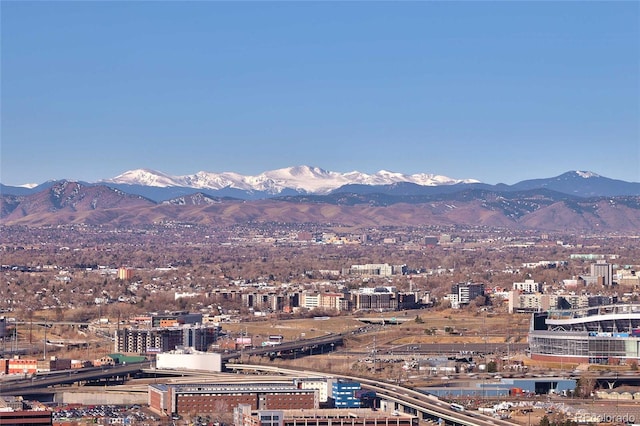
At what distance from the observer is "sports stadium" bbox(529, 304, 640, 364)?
160ft

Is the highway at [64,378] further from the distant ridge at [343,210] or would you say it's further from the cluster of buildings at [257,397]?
the distant ridge at [343,210]

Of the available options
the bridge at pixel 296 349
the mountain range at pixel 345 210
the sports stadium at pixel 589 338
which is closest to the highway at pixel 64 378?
the bridge at pixel 296 349

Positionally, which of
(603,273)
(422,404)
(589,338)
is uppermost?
(603,273)

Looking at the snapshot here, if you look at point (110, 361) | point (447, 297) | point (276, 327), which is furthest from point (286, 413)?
point (447, 297)

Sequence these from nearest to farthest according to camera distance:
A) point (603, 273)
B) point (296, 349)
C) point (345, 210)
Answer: point (296, 349) → point (603, 273) → point (345, 210)

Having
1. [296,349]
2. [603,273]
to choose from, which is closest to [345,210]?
[603,273]

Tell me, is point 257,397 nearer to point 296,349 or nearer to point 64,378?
point 64,378

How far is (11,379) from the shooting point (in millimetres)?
45188

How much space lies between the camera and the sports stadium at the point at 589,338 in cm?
4884

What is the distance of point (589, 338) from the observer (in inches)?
1930

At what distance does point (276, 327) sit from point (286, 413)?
30266 mm

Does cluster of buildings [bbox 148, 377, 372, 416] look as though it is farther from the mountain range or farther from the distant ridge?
the mountain range

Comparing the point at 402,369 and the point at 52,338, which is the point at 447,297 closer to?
the point at 52,338

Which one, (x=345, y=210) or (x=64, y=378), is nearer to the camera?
(x=64, y=378)
